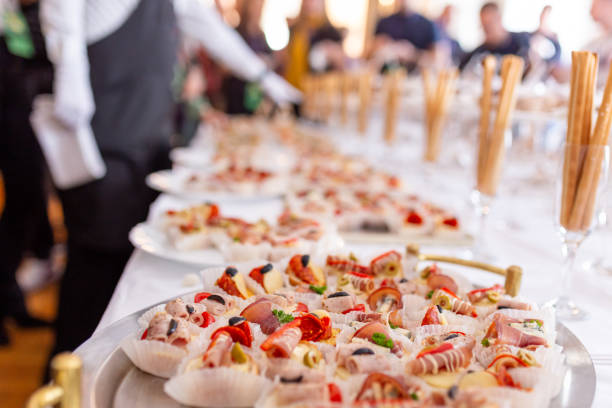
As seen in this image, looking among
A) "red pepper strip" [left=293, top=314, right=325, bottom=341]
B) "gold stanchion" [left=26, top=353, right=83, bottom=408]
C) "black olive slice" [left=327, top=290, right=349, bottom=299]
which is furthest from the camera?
"black olive slice" [left=327, top=290, right=349, bottom=299]

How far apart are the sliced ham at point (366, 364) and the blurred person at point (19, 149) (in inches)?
105

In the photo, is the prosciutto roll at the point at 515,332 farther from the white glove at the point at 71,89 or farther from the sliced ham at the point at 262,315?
the white glove at the point at 71,89

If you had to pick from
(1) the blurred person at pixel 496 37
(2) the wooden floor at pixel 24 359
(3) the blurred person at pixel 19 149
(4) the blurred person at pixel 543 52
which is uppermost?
(1) the blurred person at pixel 496 37

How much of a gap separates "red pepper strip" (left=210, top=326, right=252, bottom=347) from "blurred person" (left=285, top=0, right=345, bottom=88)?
5962 millimetres

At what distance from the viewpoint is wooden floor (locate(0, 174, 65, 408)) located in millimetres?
2637

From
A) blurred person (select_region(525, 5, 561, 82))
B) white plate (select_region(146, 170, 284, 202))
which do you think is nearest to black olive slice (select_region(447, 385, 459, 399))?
white plate (select_region(146, 170, 284, 202))

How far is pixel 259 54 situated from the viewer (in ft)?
22.6

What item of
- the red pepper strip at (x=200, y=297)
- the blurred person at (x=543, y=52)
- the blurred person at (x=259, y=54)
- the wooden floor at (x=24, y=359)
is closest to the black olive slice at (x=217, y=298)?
the red pepper strip at (x=200, y=297)

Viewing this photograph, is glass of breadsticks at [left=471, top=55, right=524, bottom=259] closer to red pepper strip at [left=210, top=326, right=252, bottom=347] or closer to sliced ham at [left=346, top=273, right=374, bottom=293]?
sliced ham at [left=346, top=273, right=374, bottom=293]

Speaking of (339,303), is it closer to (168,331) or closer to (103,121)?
(168,331)

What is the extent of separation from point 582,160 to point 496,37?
205 inches

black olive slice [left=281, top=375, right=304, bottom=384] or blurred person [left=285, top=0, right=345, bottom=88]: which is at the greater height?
blurred person [left=285, top=0, right=345, bottom=88]

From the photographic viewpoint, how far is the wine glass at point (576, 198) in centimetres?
101

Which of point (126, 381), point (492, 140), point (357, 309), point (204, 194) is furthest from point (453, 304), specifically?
point (204, 194)
